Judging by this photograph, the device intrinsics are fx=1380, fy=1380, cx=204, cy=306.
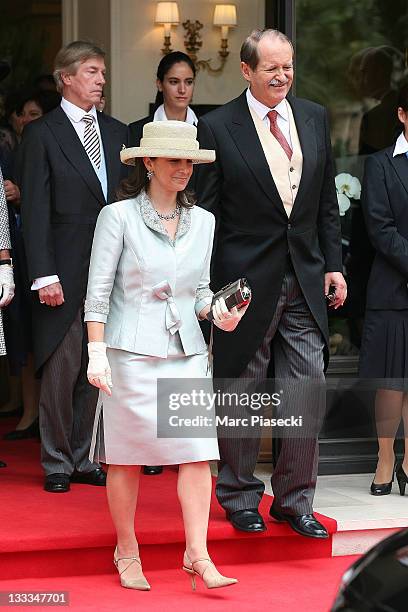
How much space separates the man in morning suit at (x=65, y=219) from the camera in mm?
6176

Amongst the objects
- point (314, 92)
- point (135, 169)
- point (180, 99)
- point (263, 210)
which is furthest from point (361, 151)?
point (135, 169)

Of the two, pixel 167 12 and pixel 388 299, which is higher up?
pixel 167 12

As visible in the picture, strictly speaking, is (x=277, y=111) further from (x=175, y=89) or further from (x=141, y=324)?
(x=175, y=89)

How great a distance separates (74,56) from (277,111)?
1104mm

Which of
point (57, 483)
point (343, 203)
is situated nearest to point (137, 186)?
point (57, 483)

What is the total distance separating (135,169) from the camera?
5203mm

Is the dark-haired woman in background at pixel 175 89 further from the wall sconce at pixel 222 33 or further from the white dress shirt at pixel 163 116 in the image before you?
the wall sconce at pixel 222 33

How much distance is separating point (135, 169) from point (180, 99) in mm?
1938

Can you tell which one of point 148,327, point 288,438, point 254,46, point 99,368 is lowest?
point 288,438

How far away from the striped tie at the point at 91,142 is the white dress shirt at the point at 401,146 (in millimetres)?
1522

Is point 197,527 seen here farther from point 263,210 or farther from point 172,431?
point 263,210

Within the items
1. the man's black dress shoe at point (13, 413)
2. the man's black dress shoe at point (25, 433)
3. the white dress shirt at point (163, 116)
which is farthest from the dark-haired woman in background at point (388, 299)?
the man's black dress shoe at point (13, 413)

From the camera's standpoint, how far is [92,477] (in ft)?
20.7

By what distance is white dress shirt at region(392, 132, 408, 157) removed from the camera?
22.4 feet
